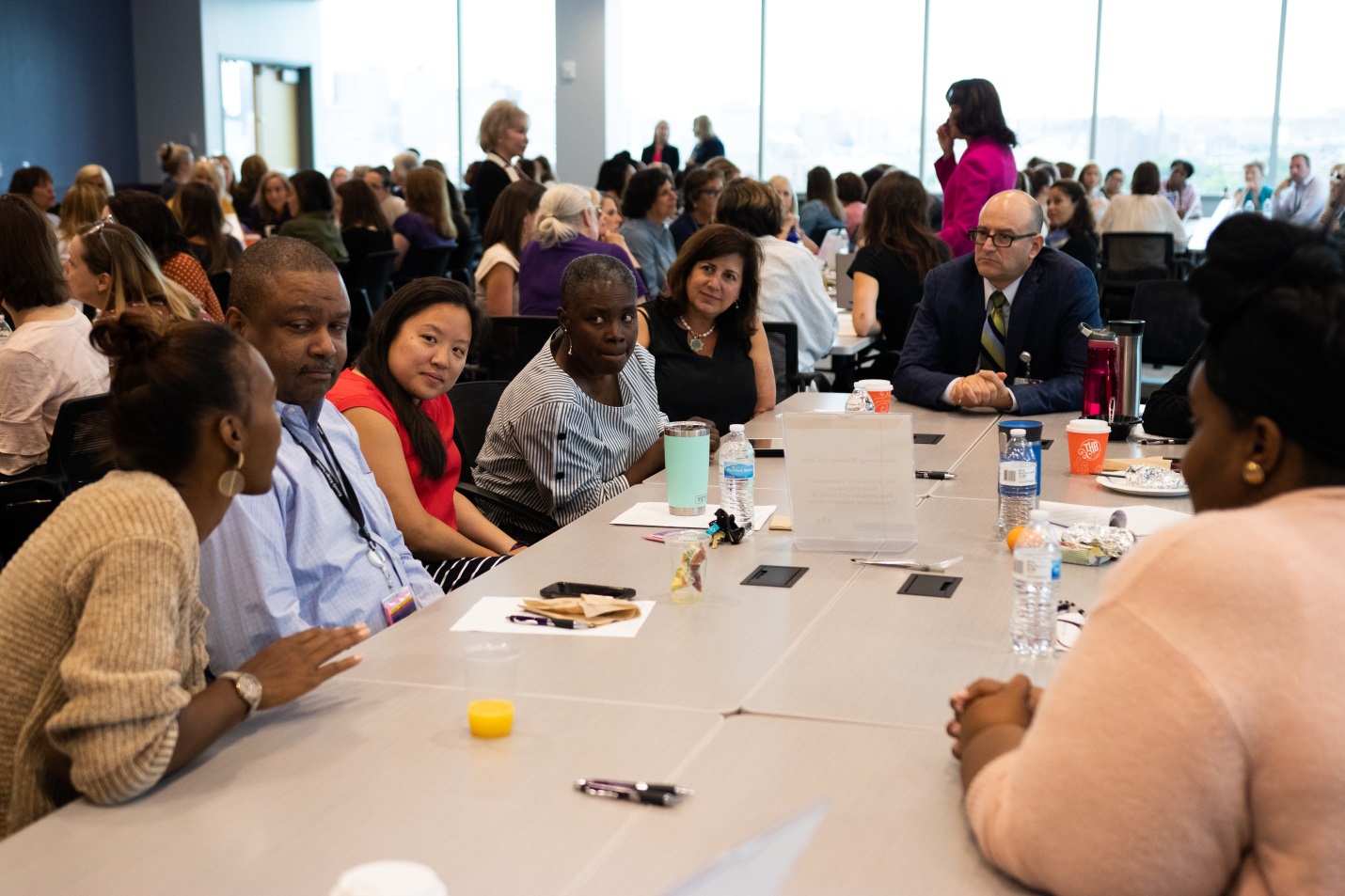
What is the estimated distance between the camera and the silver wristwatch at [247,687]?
1.43 m

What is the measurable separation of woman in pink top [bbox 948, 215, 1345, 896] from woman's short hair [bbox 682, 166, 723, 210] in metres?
5.90

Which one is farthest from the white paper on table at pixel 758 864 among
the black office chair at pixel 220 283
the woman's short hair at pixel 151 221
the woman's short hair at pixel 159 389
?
the black office chair at pixel 220 283

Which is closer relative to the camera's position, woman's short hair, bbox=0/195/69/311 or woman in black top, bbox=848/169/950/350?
woman's short hair, bbox=0/195/69/311

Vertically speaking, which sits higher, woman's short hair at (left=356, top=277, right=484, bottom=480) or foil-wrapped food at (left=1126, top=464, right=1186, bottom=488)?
woman's short hair at (left=356, top=277, right=484, bottom=480)

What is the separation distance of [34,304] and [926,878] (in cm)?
318

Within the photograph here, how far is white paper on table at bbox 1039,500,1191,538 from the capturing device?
2332 millimetres

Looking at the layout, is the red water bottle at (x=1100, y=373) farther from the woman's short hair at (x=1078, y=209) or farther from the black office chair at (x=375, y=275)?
the woman's short hair at (x=1078, y=209)

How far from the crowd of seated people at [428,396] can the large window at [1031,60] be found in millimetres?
7154

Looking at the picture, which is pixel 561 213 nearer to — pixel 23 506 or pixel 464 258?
pixel 23 506

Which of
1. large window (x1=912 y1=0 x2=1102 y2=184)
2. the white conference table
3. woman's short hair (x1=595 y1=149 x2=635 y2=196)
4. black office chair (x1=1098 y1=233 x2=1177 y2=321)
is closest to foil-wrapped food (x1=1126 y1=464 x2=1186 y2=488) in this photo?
the white conference table

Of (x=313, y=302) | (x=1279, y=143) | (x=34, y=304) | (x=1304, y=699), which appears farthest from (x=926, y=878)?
(x=1279, y=143)

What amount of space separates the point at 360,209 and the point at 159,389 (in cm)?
667

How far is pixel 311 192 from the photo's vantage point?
788 centimetres

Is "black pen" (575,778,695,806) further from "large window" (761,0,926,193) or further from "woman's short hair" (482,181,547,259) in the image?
"large window" (761,0,926,193)
